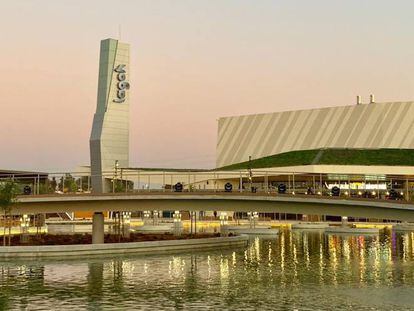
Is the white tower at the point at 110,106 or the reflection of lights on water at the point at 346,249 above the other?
the white tower at the point at 110,106

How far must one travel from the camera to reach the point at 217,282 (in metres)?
39.0

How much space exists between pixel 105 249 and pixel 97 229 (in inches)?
220

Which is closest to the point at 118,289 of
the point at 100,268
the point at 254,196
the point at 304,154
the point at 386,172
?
the point at 100,268

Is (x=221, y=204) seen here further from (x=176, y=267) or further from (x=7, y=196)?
(x=7, y=196)

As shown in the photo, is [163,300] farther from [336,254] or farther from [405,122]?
[405,122]

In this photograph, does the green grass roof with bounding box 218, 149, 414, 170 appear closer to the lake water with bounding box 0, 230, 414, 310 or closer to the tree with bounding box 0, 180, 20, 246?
the lake water with bounding box 0, 230, 414, 310

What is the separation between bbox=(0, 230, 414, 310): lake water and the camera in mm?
31562

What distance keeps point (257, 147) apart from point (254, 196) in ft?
370

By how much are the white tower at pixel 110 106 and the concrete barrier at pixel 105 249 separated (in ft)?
235

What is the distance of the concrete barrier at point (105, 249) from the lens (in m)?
50.9

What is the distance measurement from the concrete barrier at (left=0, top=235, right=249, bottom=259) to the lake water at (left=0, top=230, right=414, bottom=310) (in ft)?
5.38

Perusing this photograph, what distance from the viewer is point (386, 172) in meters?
133

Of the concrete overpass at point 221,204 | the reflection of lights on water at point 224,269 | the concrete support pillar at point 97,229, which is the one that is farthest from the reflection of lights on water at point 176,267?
the concrete support pillar at point 97,229

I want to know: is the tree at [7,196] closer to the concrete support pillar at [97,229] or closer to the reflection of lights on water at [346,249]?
the concrete support pillar at [97,229]
